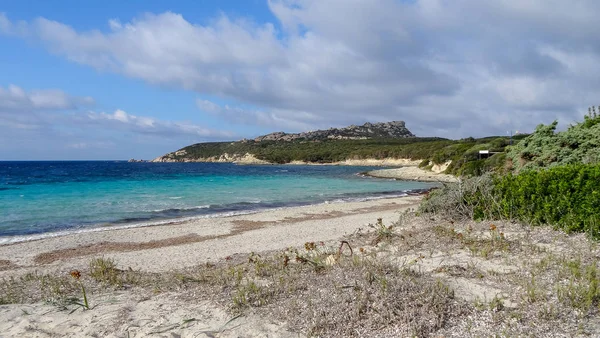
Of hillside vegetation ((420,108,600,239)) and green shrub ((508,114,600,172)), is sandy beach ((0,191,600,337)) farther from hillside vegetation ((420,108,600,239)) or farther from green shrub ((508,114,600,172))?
green shrub ((508,114,600,172))

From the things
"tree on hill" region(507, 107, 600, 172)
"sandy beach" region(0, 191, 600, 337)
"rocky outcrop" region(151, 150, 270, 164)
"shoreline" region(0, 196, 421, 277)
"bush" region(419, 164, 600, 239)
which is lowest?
"shoreline" region(0, 196, 421, 277)

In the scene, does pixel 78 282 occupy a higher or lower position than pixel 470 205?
lower

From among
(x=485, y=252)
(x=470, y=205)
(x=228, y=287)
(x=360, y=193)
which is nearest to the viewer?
(x=228, y=287)

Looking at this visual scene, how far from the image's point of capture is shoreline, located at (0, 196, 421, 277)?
36.8ft

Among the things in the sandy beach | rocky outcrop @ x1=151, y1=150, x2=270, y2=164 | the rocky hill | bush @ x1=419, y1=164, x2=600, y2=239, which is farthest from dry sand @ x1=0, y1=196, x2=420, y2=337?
rocky outcrop @ x1=151, y1=150, x2=270, y2=164

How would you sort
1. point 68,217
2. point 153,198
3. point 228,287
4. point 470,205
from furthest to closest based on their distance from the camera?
point 153,198 → point 68,217 → point 470,205 → point 228,287

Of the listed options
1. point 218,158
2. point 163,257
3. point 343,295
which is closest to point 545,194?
point 343,295

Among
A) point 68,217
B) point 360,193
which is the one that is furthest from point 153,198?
point 360,193

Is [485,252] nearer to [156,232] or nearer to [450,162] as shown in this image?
[156,232]

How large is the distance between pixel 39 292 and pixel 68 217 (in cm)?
1586

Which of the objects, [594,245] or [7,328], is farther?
[594,245]

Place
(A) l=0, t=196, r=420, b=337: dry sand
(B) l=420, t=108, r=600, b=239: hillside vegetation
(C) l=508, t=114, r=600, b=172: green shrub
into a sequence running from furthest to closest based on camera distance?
(C) l=508, t=114, r=600, b=172: green shrub → (B) l=420, t=108, r=600, b=239: hillside vegetation → (A) l=0, t=196, r=420, b=337: dry sand

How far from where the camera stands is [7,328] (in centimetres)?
471

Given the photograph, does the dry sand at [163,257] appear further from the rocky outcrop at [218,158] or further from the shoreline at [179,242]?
the rocky outcrop at [218,158]
